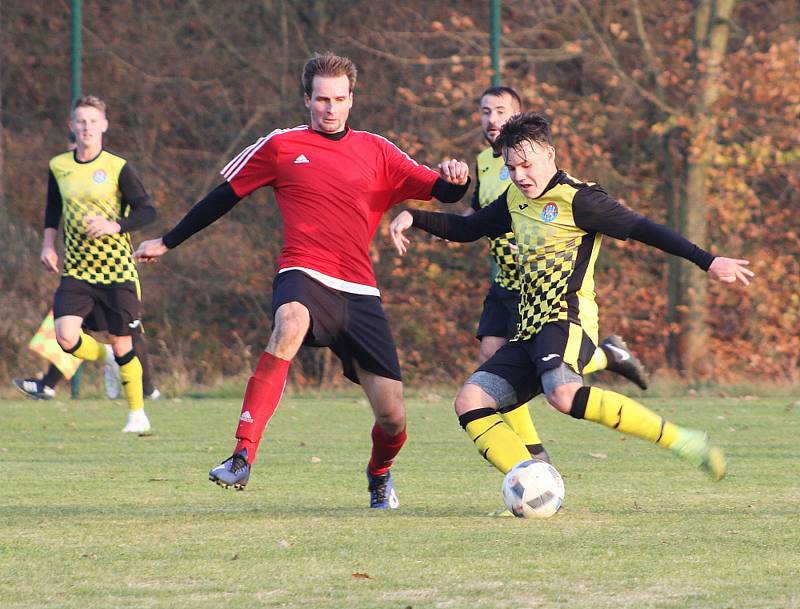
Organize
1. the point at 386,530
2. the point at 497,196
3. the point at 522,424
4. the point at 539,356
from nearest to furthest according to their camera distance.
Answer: the point at 386,530
the point at 539,356
the point at 522,424
the point at 497,196

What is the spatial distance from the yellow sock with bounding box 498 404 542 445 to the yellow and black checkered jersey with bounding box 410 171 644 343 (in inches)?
30.7

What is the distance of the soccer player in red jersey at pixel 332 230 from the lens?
6.18 meters

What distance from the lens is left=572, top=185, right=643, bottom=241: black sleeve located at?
6004 mm

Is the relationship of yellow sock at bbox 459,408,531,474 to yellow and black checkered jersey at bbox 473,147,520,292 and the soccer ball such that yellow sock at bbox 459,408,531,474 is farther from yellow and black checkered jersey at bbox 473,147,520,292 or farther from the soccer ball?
yellow and black checkered jersey at bbox 473,147,520,292

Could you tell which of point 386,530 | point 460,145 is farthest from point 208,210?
point 460,145

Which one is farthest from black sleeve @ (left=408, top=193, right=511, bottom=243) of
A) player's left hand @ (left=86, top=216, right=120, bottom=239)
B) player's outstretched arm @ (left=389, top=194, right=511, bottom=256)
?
player's left hand @ (left=86, top=216, right=120, bottom=239)

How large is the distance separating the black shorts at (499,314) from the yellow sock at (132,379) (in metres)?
3.31

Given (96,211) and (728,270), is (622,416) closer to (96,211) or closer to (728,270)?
(728,270)

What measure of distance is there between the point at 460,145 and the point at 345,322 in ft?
40.7

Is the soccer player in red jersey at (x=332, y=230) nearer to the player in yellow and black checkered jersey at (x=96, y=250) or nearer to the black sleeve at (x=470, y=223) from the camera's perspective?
the black sleeve at (x=470, y=223)

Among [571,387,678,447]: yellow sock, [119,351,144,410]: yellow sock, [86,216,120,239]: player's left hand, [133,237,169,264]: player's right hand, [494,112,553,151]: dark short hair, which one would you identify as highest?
[494,112,553,151]: dark short hair

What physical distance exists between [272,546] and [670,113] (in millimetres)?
14107

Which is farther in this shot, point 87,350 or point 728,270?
point 87,350

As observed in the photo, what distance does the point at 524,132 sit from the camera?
604 centimetres
